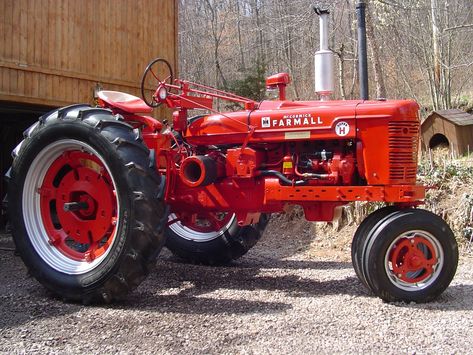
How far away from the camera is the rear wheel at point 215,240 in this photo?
5.80m

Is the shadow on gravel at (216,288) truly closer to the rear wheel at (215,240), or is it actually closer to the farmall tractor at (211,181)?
the rear wheel at (215,240)

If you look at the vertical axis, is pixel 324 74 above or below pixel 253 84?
below

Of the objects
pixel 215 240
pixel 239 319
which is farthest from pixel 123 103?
pixel 239 319

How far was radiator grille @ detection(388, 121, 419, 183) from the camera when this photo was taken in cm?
430

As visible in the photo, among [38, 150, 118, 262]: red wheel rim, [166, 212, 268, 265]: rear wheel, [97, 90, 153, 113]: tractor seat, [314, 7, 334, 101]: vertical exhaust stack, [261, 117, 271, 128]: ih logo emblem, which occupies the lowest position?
[166, 212, 268, 265]: rear wheel

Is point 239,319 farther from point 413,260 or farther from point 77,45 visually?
point 77,45

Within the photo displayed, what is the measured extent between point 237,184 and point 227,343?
179cm

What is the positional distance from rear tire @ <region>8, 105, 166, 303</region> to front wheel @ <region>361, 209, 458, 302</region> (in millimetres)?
1587

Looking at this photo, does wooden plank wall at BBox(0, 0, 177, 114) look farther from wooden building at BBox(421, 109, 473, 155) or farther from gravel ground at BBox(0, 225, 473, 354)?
wooden building at BBox(421, 109, 473, 155)

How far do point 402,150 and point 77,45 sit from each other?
18.1ft

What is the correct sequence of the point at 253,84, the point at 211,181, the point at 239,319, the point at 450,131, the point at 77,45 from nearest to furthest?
the point at 239,319
the point at 211,181
the point at 77,45
the point at 450,131
the point at 253,84

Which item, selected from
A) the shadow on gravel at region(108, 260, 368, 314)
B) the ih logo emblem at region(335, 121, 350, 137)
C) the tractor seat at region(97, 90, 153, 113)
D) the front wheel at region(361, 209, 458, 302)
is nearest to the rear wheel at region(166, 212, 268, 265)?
the shadow on gravel at region(108, 260, 368, 314)

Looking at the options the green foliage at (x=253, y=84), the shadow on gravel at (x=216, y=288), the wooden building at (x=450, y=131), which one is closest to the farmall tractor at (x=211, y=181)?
the shadow on gravel at (x=216, y=288)

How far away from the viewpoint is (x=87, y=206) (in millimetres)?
4672
